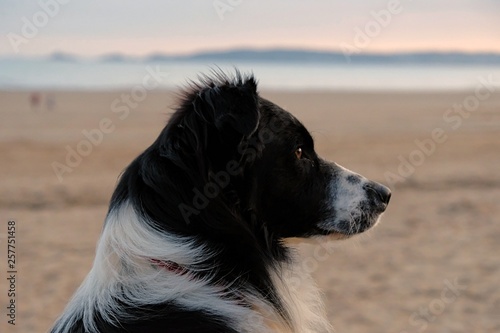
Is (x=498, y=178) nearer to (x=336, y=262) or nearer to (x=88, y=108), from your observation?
(x=336, y=262)

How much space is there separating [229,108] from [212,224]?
0.51 meters

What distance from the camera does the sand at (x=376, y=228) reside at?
7254 mm

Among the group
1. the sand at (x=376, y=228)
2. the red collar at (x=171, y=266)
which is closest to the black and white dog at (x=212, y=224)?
the red collar at (x=171, y=266)

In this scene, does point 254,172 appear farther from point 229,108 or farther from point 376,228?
point 376,228

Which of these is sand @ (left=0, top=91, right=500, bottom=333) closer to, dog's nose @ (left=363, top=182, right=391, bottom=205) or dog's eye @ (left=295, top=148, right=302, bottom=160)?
dog's nose @ (left=363, top=182, right=391, bottom=205)

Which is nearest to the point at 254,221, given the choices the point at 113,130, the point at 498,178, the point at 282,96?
the point at 498,178

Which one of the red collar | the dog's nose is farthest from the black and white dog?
the dog's nose

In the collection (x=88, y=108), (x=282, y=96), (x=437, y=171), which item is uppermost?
(x=437, y=171)

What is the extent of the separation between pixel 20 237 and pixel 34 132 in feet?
42.6

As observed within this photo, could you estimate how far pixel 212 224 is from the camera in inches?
115

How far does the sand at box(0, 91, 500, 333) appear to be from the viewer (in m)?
7.25

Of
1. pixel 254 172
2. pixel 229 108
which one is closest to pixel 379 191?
pixel 254 172

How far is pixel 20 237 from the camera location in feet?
32.7

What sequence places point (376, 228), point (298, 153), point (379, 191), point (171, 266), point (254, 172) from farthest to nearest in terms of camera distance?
point (376, 228)
point (379, 191)
point (298, 153)
point (254, 172)
point (171, 266)
